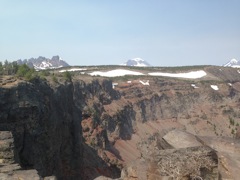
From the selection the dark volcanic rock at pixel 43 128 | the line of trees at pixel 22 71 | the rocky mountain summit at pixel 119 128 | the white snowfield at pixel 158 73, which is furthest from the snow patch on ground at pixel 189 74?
the dark volcanic rock at pixel 43 128

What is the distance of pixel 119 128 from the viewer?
8944cm

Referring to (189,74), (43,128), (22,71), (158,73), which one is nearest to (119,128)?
(22,71)

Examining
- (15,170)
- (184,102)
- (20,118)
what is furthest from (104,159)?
(184,102)

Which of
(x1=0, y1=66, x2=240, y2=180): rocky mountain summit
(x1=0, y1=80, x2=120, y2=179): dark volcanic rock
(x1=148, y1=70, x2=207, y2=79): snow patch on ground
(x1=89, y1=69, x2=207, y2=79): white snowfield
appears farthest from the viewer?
(x1=148, y1=70, x2=207, y2=79): snow patch on ground

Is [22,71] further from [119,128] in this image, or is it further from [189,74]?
[189,74]

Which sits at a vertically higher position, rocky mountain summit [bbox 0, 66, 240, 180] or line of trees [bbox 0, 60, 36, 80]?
line of trees [bbox 0, 60, 36, 80]

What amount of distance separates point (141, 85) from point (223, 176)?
11275cm

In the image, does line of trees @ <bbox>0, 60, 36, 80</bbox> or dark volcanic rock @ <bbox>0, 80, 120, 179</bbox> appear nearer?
dark volcanic rock @ <bbox>0, 80, 120, 179</bbox>

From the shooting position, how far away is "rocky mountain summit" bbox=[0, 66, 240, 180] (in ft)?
33.8

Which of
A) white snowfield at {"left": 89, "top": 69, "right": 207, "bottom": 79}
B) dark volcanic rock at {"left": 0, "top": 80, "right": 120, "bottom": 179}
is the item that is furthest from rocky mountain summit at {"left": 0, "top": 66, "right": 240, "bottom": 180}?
white snowfield at {"left": 89, "top": 69, "right": 207, "bottom": 79}

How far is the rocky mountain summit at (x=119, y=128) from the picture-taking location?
10.3 meters

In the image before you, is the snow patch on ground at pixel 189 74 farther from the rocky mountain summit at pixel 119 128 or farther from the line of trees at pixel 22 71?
the line of trees at pixel 22 71

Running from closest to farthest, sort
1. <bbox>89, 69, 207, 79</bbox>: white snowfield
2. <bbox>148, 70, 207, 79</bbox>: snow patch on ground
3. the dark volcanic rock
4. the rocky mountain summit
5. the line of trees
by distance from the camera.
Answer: the rocky mountain summit
the dark volcanic rock
the line of trees
<bbox>89, 69, 207, 79</bbox>: white snowfield
<bbox>148, 70, 207, 79</bbox>: snow patch on ground

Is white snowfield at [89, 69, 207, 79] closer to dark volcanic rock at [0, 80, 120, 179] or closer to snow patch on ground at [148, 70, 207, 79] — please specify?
snow patch on ground at [148, 70, 207, 79]
